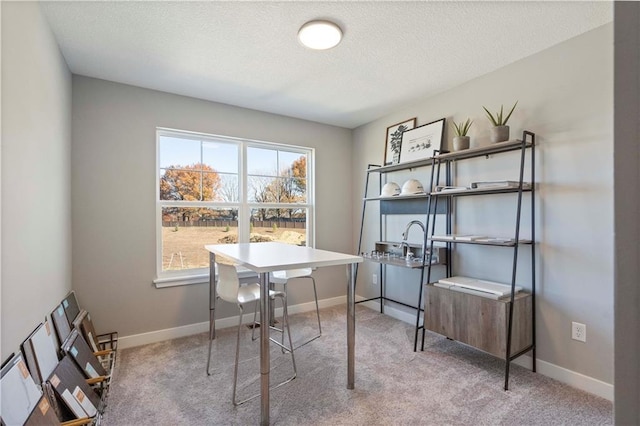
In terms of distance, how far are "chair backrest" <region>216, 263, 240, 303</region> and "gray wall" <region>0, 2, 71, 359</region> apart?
3.15ft

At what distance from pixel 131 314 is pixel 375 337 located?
2.26 m

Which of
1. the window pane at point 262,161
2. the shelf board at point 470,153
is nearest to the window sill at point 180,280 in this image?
the window pane at point 262,161

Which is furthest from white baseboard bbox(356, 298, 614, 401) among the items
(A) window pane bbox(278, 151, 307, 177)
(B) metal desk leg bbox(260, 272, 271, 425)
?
(A) window pane bbox(278, 151, 307, 177)

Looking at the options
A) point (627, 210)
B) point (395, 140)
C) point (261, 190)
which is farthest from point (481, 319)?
point (261, 190)

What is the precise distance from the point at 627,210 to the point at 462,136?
259cm

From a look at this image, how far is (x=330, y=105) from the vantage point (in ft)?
11.3

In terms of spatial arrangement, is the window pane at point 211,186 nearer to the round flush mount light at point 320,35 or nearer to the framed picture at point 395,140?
the round flush mount light at point 320,35

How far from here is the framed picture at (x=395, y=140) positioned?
344 cm

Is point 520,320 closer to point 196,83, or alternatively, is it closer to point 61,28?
point 196,83

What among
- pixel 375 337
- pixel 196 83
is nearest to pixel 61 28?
pixel 196 83

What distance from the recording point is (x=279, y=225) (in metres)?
3.83

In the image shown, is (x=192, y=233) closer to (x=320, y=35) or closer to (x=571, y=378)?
(x=320, y=35)

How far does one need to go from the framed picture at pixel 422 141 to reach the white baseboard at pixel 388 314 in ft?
→ 5.54

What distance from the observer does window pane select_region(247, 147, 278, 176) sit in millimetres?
3617
